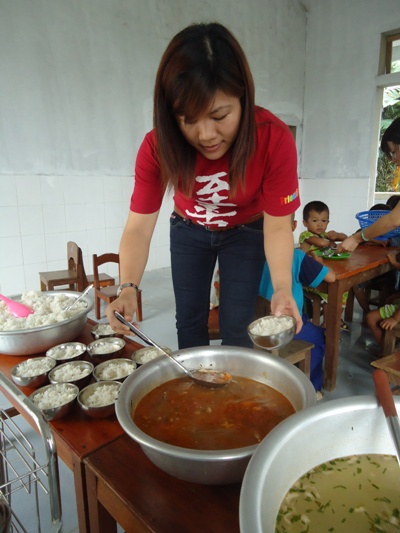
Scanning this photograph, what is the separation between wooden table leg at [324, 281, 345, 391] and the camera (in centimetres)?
213

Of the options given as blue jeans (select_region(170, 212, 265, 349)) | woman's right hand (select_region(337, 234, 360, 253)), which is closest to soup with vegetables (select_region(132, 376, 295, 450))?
blue jeans (select_region(170, 212, 265, 349))

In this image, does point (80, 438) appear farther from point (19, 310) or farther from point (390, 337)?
point (390, 337)

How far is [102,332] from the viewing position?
1254mm

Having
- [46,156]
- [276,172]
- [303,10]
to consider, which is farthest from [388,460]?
[303,10]

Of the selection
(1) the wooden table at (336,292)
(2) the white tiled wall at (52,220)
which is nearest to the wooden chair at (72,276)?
(2) the white tiled wall at (52,220)

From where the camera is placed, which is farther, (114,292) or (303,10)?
(303,10)

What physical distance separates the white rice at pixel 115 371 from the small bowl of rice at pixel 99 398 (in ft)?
0.19

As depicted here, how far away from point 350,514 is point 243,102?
0.92 m

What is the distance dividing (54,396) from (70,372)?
0.12m

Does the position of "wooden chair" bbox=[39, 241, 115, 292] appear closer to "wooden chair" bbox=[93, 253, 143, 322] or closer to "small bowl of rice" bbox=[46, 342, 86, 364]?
"wooden chair" bbox=[93, 253, 143, 322]

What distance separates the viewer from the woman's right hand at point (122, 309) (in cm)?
100

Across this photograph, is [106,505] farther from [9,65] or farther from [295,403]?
[9,65]

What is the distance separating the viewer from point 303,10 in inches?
230

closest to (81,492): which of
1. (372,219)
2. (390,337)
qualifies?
(390,337)
